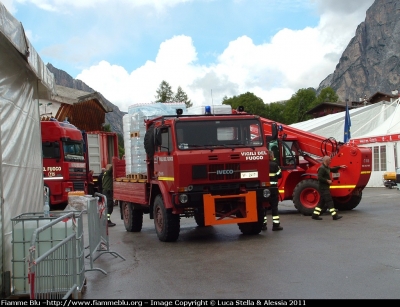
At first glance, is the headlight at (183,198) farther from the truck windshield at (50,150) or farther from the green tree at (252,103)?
the green tree at (252,103)

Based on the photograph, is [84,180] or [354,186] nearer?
[354,186]

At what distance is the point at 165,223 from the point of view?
11.4 meters

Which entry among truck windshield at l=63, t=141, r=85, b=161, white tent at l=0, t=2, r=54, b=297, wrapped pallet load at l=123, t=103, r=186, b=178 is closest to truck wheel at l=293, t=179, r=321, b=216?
wrapped pallet load at l=123, t=103, r=186, b=178

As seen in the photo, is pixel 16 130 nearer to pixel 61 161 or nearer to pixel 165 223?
pixel 165 223

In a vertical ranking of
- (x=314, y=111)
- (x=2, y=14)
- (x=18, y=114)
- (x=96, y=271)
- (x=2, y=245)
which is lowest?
(x=96, y=271)

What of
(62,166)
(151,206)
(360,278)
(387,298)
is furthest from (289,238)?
(62,166)

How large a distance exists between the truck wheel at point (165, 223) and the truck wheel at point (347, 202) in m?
6.99

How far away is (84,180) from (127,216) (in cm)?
864

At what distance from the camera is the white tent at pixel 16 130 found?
6734 mm

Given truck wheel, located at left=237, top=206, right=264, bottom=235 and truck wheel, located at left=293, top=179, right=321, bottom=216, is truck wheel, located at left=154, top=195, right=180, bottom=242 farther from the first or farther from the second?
truck wheel, located at left=293, top=179, right=321, bottom=216

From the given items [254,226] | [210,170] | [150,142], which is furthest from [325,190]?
[150,142]

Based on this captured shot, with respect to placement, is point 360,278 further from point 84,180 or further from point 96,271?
point 84,180

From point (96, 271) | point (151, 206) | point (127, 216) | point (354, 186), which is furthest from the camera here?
point (354, 186)

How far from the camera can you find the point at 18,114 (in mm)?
7855
